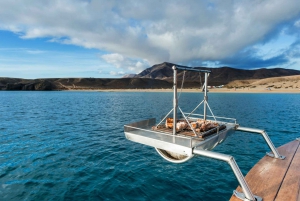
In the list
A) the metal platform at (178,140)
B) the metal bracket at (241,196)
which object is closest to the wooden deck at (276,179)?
the metal bracket at (241,196)

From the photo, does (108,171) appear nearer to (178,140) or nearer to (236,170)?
(178,140)

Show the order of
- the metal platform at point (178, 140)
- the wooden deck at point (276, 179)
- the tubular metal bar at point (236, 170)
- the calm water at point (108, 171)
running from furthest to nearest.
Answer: the calm water at point (108, 171), the metal platform at point (178, 140), the wooden deck at point (276, 179), the tubular metal bar at point (236, 170)

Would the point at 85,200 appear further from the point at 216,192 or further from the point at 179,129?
the point at 216,192

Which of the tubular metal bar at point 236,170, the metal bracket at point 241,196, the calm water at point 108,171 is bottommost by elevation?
the calm water at point 108,171

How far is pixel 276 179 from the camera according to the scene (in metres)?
6.30

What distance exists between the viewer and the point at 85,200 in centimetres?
762

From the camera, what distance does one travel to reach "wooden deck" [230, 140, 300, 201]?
546 centimetres

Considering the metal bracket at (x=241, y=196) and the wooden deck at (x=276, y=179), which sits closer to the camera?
the metal bracket at (x=241, y=196)

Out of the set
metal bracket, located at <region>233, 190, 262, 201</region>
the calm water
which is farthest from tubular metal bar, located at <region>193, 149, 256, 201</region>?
the calm water

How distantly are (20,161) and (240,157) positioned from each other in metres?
15.4

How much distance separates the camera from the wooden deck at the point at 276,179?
215 inches

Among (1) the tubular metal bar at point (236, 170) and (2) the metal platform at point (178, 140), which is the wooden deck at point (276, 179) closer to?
(1) the tubular metal bar at point (236, 170)

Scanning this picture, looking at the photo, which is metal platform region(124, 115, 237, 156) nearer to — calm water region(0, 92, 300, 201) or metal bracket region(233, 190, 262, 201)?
metal bracket region(233, 190, 262, 201)

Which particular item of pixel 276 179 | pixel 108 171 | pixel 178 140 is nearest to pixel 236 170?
pixel 276 179
